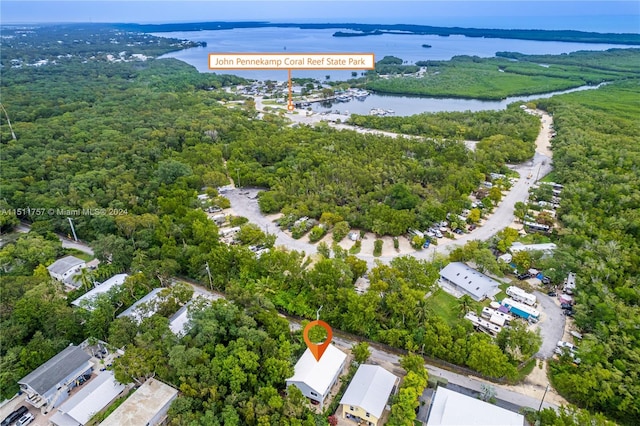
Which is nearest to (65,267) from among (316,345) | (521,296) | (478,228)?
(316,345)

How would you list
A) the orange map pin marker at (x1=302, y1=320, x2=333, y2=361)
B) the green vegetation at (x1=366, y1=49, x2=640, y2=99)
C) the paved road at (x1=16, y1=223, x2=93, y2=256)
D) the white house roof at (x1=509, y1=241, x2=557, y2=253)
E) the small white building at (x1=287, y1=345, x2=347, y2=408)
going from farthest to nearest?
1. the green vegetation at (x1=366, y1=49, x2=640, y2=99)
2. the paved road at (x1=16, y1=223, x2=93, y2=256)
3. the white house roof at (x1=509, y1=241, x2=557, y2=253)
4. the orange map pin marker at (x1=302, y1=320, x2=333, y2=361)
5. the small white building at (x1=287, y1=345, x2=347, y2=408)

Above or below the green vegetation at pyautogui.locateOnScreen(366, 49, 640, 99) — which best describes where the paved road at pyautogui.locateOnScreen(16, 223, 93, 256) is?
below

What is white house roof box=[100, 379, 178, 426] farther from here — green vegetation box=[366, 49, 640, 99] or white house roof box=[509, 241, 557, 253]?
green vegetation box=[366, 49, 640, 99]

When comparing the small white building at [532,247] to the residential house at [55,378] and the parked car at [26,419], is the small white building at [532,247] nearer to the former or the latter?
the residential house at [55,378]

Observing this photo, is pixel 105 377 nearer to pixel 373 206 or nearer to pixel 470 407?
pixel 470 407

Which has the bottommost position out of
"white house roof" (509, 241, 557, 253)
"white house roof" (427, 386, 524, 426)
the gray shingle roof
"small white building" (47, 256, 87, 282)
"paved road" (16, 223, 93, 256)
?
"paved road" (16, 223, 93, 256)

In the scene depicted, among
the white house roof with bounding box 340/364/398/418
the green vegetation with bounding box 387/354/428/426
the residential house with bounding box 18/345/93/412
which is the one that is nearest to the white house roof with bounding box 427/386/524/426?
the green vegetation with bounding box 387/354/428/426

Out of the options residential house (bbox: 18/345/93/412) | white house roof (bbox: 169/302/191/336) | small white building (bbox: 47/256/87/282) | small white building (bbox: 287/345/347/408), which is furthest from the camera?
small white building (bbox: 47/256/87/282)

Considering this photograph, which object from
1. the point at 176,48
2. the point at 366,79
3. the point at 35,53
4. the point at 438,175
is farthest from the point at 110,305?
the point at 176,48
